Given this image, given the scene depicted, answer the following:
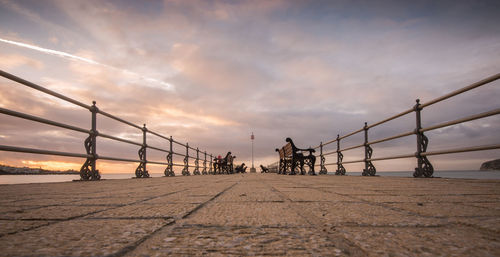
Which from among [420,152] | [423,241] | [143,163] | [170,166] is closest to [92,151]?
[143,163]

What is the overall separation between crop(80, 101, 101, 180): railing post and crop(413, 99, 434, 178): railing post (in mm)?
6020

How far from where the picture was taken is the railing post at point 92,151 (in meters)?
4.84

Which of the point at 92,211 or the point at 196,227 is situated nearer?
the point at 196,227

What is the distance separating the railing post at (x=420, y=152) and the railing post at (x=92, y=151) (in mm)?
6020

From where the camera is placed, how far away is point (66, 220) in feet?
3.57

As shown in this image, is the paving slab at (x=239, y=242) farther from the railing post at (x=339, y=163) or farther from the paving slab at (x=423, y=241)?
the railing post at (x=339, y=163)

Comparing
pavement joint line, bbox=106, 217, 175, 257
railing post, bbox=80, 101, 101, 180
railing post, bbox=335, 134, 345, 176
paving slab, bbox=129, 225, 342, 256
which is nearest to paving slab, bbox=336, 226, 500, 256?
paving slab, bbox=129, 225, 342, 256

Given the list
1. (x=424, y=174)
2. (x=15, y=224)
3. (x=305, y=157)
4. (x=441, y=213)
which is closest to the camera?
(x=15, y=224)

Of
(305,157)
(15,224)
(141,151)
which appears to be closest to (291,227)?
(15,224)

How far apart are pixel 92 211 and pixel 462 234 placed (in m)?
1.54

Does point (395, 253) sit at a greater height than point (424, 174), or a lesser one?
greater

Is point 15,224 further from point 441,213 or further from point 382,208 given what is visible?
point 441,213

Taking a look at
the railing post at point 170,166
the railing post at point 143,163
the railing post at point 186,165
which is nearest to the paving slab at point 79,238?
the railing post at point 143,163

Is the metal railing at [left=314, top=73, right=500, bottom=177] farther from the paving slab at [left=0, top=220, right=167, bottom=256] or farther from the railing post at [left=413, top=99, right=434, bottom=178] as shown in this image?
the paving slab at [left=0, top=220, right=167, bottom=256]
